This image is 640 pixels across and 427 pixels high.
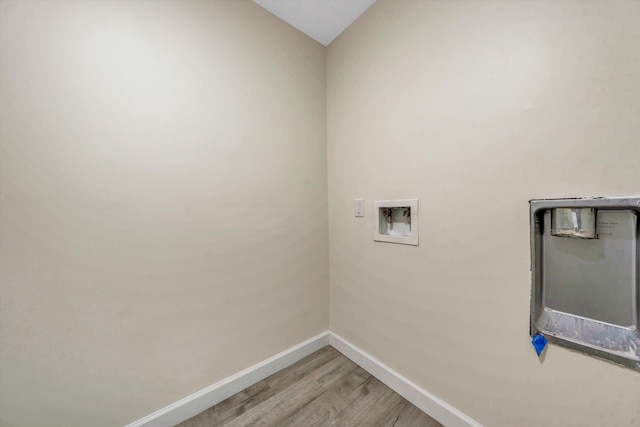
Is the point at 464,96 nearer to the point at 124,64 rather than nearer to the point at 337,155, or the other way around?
the point at 337,155

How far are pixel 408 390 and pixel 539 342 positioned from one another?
81cm

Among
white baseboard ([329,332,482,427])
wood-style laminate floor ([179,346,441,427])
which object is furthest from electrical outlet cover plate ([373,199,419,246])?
wood-style laminate floor ([179,346,441,427])

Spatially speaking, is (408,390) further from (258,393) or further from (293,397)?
(258,393)

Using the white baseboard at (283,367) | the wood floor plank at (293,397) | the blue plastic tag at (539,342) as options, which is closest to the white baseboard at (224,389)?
the white baseboard at (283,367)

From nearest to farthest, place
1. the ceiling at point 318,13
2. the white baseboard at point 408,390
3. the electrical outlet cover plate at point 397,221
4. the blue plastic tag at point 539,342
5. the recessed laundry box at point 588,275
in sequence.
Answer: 1. the recessed laundry box at point 588,275
2. the blue plastic tag at point 539,342
3. the white baseboard at point 408,390
4. the electrical outlet cover plate at point 397,221
5. the ceiling at point 318,13

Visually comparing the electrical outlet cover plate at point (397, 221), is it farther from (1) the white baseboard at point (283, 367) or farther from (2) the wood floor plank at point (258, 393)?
(2) the wood floor plank at point (258, 393)

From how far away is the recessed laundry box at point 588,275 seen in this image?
79 centimetres

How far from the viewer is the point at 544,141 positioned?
948 millimetres

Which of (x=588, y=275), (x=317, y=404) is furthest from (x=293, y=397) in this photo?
(x=588, y=275)

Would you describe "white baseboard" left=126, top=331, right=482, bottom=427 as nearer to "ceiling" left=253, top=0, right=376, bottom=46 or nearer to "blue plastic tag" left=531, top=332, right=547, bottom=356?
"blue plastic tag" left=531, top=332, right=547, bottom=356

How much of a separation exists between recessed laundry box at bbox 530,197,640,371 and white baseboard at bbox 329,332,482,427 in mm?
661

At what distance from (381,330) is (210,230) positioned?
1.32 meters

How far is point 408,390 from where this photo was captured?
56.1 inches

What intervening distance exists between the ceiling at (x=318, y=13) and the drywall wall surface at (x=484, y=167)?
9 centimetres
